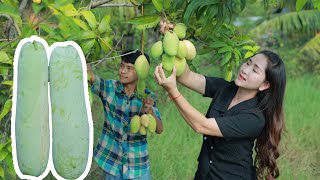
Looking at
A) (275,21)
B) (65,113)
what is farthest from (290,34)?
(65,113)

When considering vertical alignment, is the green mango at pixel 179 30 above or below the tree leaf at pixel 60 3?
below

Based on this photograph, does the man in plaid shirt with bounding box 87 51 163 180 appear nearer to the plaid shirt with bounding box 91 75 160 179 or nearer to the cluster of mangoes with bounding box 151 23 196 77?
the plaid shirt with bounding box 91 75 160 179

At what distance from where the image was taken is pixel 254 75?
7.23 ft

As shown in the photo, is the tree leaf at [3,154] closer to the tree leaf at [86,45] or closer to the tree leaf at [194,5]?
the tree leaf at [86,45]

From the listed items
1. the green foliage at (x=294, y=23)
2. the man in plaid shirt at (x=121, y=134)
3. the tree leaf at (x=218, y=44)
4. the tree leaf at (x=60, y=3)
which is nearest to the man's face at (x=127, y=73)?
the man in plaid shirt at (x=121, y=134)

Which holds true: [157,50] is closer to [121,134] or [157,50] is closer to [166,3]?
[166,3]

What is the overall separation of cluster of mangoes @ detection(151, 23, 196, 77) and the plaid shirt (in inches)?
34.8

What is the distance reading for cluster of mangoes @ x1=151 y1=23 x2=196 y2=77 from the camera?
5.57 ft

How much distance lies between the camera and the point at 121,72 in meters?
2.62

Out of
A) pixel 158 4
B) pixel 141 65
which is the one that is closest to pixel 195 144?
pixel 141 65

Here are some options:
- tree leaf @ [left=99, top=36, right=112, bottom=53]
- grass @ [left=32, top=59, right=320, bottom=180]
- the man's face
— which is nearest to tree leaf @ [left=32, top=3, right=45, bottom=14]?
tree leaf @ [left=99, top=36, right=112, bottom=53]

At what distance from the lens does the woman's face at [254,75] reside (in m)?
2.21

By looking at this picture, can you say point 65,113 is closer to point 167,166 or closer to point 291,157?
point 167,166

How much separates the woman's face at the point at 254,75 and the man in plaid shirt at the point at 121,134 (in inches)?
Result: 21.7
